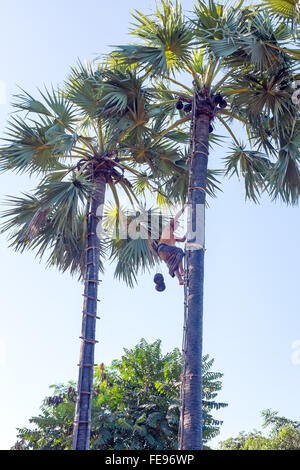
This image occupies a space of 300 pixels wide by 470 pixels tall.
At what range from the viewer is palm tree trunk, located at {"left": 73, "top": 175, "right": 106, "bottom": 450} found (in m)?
10.4

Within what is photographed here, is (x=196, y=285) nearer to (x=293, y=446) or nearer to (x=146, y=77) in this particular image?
(x=146, y=77)

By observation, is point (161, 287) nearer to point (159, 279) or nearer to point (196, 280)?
point (159, 279)

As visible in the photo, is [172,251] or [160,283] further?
[160,283]

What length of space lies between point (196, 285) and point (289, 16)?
467cm

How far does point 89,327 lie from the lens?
11.2 metres

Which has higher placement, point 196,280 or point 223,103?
point 223,103

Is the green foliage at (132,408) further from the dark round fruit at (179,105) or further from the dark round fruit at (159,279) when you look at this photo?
the dark round fruit at (179,105)

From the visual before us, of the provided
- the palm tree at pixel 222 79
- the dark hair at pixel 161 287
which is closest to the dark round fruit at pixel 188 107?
the palm tree at pixel 222 79

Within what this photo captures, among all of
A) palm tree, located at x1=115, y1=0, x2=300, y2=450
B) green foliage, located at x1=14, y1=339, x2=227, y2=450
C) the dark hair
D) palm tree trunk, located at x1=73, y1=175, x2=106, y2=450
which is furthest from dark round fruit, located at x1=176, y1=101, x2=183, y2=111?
green foliage, located at x1=14, y1=339, x2=227, y2=450

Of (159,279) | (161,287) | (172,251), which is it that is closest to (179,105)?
(172,251)

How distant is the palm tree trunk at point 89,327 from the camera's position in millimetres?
10414

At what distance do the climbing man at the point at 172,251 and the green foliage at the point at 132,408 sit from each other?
5.70 m

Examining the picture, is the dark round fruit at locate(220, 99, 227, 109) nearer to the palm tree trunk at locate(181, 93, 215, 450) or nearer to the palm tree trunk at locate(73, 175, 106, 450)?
the palm tree trunk at locate(181, 93, 215, 450)

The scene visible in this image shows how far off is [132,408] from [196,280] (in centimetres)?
930
